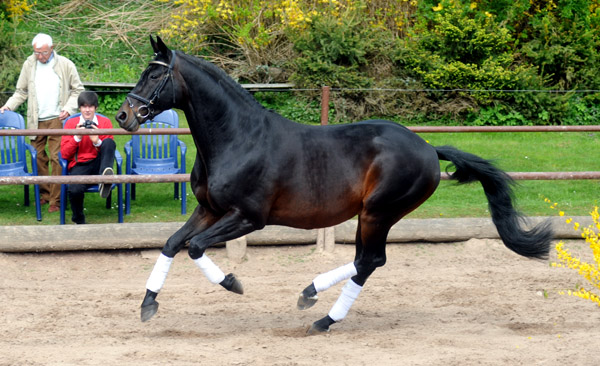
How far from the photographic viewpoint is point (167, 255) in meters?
4.96

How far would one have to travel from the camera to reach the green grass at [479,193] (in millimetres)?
7840

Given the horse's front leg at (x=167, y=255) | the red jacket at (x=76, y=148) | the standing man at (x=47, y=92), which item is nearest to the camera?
the horse's front leg at (x=167, y=255)

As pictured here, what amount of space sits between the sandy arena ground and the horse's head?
1394 millimetres

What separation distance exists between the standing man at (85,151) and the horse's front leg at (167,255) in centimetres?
247

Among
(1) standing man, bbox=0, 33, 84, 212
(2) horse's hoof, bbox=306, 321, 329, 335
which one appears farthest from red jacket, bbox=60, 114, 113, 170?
(2) horse's hoof, bbox=306, 321, 329, 335

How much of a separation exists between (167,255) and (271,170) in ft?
2.81

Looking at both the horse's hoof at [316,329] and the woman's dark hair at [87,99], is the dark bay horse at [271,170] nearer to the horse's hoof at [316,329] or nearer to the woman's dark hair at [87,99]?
the horse's hoof at [316,329]

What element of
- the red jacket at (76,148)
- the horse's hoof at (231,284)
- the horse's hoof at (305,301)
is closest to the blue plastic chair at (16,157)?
the red jacket at (76,148)

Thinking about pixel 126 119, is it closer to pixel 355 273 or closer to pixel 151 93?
pixel 151 93

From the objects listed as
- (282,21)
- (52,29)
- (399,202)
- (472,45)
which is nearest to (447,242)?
(399,202)

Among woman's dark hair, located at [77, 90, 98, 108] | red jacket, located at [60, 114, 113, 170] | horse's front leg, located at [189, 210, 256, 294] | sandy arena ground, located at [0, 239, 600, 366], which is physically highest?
woman's dark hair, located at [77, 90, 98, 108]

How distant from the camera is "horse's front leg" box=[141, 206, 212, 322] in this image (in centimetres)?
496

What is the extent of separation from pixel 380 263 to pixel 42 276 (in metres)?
3.00

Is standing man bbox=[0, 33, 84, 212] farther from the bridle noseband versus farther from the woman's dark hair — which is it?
the bridle noseband
